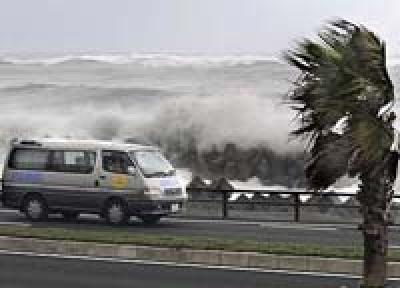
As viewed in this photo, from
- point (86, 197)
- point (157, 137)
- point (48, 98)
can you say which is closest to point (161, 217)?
point (86, 197)

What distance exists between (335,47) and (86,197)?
12906mm

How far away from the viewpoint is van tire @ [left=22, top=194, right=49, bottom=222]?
2100 cm

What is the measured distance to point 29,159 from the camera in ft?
70.5

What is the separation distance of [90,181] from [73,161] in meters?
0.70

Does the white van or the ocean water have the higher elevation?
the ocean water

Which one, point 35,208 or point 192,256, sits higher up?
point 35,208

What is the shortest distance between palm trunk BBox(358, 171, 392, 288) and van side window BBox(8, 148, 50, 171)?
1326 centimetres

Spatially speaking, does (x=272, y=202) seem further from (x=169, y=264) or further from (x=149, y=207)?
(x=169, y=264)

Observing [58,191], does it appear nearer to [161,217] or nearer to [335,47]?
[161,217]

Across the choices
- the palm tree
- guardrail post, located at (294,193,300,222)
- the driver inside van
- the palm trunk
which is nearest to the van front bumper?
the driver inside van

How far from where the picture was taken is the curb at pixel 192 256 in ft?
42.4

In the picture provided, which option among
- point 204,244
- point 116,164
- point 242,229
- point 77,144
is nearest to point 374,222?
point 204,244

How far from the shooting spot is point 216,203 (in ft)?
78.5

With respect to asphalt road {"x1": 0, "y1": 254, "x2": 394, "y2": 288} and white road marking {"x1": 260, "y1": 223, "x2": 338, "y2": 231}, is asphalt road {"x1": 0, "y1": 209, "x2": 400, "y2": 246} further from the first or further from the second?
asphalt road {"x1": 0, "y1": 254, "x2": 394, "y2": 288}
